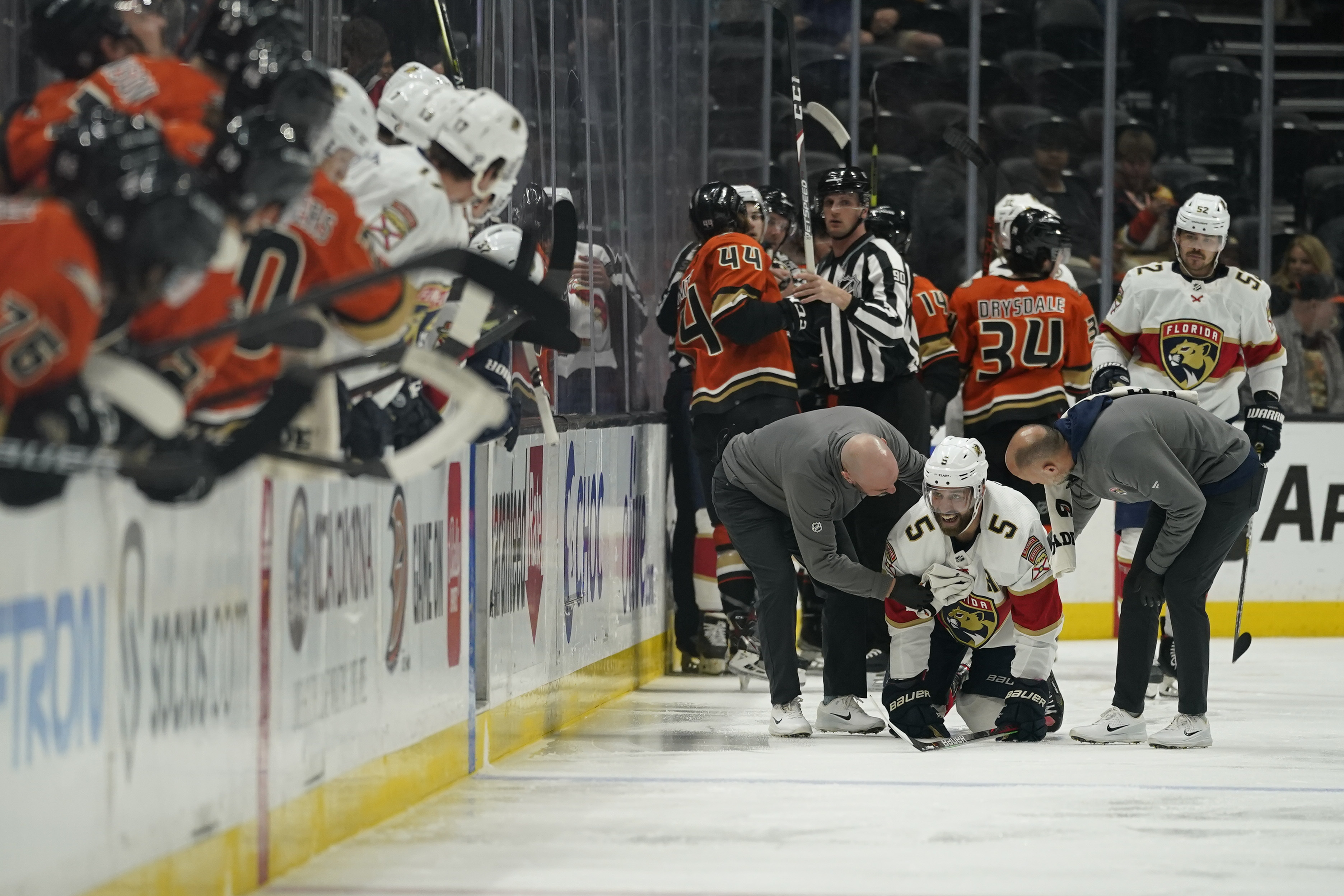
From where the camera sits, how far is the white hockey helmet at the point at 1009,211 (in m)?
5.98

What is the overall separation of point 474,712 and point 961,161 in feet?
19.9

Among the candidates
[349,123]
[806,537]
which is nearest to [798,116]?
[806,537]

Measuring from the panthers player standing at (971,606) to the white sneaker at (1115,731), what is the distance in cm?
12

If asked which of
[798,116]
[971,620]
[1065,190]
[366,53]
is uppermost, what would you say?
[1065,190]

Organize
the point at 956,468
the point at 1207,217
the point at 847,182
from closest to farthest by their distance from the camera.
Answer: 1. the point at 956,468
2. the point at 1207,217
3. the point at 847,182

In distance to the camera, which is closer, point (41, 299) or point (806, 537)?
point (41, 299)

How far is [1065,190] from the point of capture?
9953mm

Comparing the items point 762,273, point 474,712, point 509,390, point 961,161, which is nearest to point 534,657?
point 474,712

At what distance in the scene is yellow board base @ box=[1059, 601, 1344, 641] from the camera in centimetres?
782

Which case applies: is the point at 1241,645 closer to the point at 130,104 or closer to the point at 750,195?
the point at 750,195

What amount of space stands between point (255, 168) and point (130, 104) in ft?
0.72

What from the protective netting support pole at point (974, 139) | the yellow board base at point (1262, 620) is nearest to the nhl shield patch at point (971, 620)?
the yellow board base at point (1262, 620)

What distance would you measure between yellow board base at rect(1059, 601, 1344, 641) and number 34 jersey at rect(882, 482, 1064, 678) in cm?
304

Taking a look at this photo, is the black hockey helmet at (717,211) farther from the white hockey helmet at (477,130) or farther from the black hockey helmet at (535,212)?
the white hockey helmet at (477,130)
